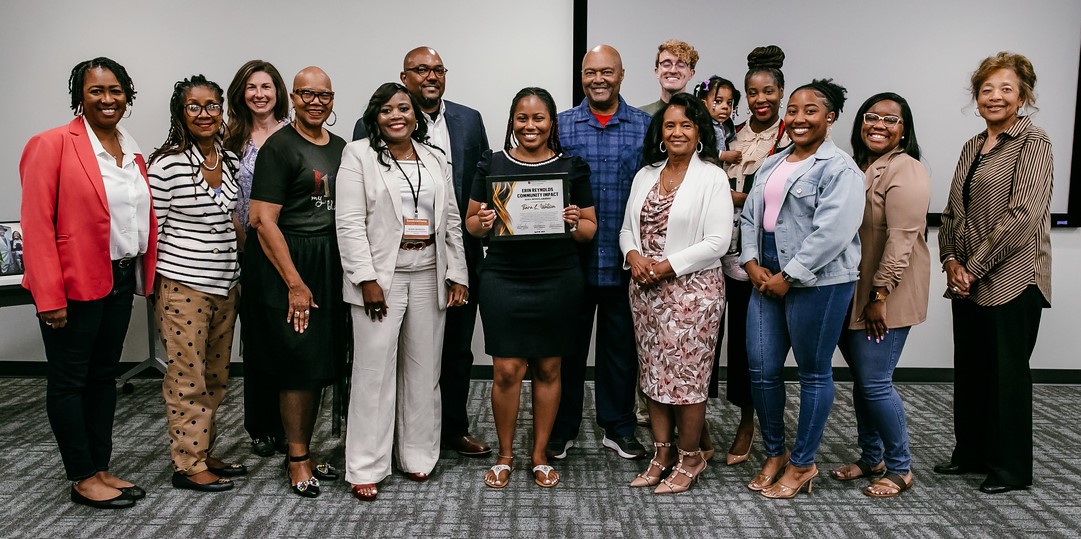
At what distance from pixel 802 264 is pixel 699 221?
0.38 meters

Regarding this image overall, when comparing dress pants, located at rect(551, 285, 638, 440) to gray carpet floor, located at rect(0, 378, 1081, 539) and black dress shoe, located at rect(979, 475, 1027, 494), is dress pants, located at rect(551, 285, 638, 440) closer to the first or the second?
gray carpet floor, located at rect(0, 378, 1081, 539)

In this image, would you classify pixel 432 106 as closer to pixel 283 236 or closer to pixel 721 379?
pixel 283 236

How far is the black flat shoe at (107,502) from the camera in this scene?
2527mm

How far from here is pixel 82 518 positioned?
97.1 inches

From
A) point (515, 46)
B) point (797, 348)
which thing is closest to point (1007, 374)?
point (797, 348)

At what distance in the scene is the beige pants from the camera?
259 centimetres

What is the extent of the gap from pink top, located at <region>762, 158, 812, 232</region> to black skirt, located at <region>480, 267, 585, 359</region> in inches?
28.1

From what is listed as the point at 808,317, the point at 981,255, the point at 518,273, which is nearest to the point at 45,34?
the point at 518,273

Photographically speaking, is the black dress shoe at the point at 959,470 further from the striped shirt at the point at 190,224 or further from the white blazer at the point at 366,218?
the striped shirt at the point at 190,224

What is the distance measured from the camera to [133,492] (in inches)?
103

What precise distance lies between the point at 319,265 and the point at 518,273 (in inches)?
28.3

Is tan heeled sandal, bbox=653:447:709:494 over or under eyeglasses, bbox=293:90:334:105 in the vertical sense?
under

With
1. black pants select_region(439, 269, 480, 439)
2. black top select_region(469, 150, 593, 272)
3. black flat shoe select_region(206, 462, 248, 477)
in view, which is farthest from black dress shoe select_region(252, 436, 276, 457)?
black top select_region(469, 150, 593, 272)

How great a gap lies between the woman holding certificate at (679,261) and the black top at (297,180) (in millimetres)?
1112
